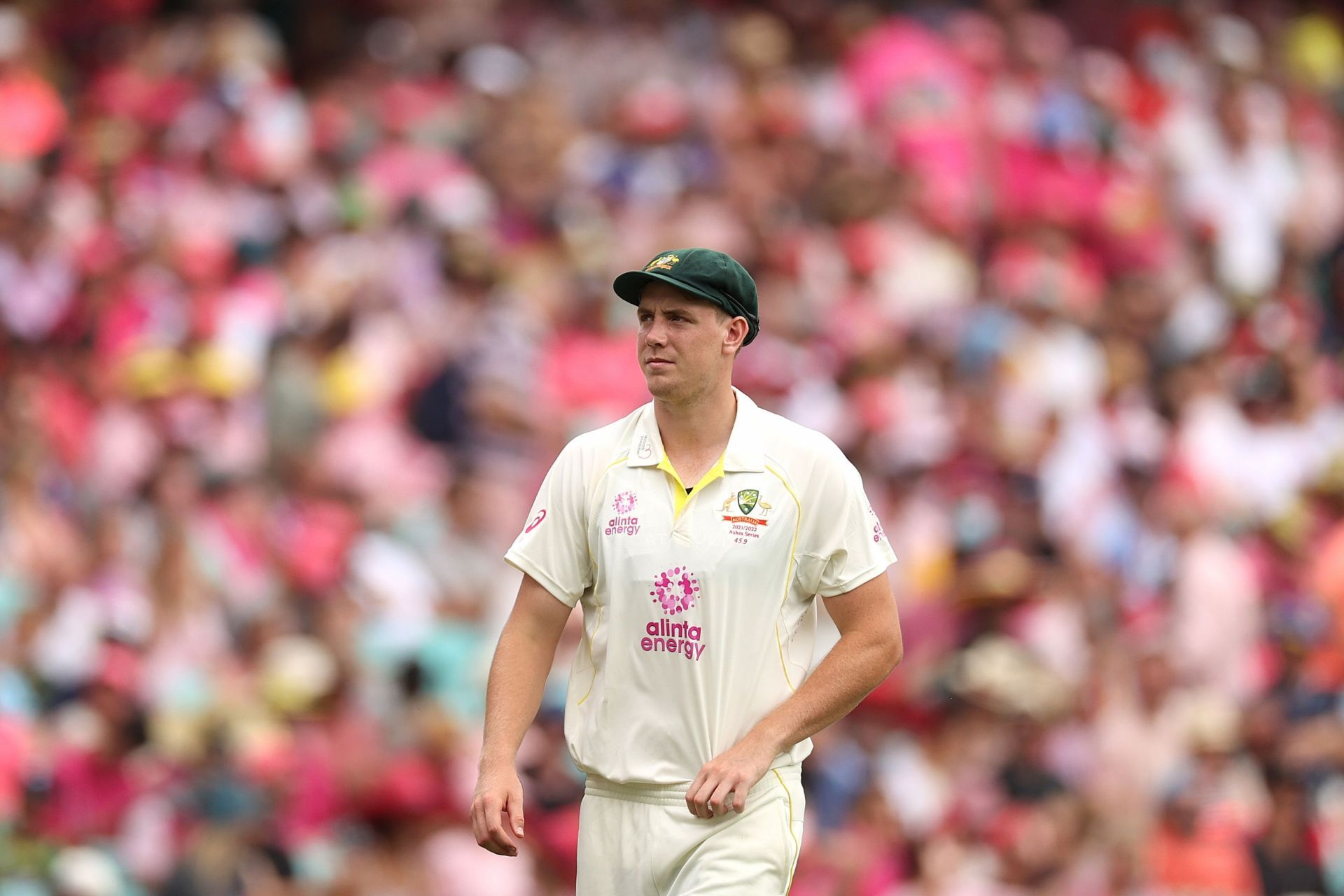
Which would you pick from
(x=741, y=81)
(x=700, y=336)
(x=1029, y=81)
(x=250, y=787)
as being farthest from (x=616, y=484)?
(x=1029, y=81)

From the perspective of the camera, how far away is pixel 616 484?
19.1 ft

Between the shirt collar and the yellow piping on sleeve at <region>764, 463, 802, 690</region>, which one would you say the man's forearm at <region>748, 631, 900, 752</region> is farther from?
the shirt collar

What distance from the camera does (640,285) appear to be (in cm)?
574

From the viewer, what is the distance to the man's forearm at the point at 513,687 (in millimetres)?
Answer: 5625

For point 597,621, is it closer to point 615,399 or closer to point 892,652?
point 892,652

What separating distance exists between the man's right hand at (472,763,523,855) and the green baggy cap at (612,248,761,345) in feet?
4.49

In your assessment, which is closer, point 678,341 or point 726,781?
point 726,781

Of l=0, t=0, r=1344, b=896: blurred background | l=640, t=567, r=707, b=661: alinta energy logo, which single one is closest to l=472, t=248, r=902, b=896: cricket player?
l=640, t=567, r=707, b=661: alinta energy logo

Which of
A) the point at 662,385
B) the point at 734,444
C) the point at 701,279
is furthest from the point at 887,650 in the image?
the point at 701,279

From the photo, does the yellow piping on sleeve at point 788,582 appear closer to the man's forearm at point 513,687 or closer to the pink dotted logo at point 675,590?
the pink dotted logo at point 675,590

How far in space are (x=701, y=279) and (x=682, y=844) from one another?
1.57 metres

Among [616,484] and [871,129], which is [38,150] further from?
[616,484]

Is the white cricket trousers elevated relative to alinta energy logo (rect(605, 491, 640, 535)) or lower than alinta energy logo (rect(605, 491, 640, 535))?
lower

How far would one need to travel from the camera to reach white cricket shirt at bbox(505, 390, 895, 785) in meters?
5.62
